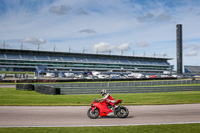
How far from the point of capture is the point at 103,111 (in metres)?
10.1

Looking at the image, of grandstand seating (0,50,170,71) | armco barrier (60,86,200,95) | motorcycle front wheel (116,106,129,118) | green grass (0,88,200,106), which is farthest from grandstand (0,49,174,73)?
motorcycle front wheel (116,106,129,118)

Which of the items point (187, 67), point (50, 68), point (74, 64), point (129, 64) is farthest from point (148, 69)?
point (50, 68)

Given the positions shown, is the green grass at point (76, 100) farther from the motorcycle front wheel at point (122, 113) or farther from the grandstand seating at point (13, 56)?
the grandstand seating at point (13, 56)

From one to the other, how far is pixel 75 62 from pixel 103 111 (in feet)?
341

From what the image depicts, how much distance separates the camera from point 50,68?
10594 centimetres

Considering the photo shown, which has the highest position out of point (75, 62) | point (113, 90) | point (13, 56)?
point (13, 56)

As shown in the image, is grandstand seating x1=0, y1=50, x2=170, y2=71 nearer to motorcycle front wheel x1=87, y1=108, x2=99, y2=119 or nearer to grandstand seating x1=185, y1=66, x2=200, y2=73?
grandstand seating x1=185, y1=66, x2=200, y2=73

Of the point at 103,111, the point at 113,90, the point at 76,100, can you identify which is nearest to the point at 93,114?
the point at 103,111

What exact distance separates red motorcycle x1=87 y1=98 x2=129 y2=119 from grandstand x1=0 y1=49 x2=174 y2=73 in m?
84.3

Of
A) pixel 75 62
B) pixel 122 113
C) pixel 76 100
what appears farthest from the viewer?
pixel 75 62

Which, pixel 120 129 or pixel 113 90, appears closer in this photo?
pixel 120 129

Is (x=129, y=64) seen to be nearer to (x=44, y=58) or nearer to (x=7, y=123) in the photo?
(x=44, y=58)

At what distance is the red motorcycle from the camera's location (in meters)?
10.1

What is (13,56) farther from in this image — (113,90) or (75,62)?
(113,90)
